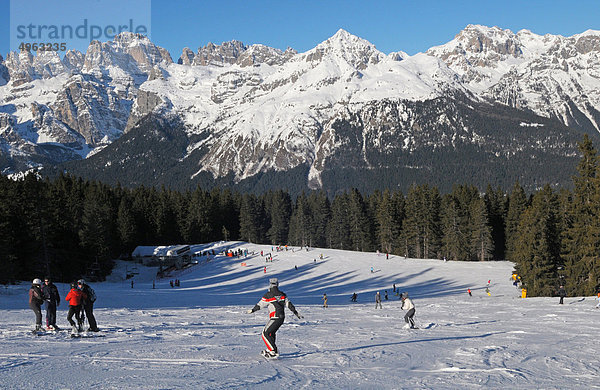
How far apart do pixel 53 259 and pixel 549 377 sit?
182ft

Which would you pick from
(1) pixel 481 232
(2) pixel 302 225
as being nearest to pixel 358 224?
(2) pixel 302 225

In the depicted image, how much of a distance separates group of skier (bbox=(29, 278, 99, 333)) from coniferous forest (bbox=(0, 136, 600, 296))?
31.4 m

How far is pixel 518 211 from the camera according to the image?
84.3 meters

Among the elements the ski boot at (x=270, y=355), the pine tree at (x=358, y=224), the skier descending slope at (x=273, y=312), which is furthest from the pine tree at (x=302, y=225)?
the skier descending slope at (x=273, y=312)

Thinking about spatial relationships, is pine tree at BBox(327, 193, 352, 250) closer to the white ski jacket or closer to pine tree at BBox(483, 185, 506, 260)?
pine tree at BBox(483, 185, 506, 260)

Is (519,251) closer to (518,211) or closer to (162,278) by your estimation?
(518,211)

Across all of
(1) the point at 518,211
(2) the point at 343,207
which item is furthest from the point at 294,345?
(2) the point at 343,207

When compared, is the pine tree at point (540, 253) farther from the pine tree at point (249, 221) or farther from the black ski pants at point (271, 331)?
the pine tree at point (249, 221)

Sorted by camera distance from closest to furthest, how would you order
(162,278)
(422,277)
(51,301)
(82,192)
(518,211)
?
(51,301), (422,277), (162,278), (518,211), (82,192)

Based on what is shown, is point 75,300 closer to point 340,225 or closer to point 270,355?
point 270,355

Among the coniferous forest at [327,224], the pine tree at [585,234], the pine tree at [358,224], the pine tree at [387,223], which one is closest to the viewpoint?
the pine tree at [585,234]

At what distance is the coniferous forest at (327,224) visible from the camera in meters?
47.0

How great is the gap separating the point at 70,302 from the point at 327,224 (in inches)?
4204

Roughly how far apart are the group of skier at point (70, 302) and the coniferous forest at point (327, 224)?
3139 centimetres
